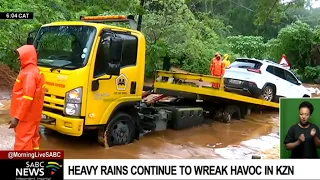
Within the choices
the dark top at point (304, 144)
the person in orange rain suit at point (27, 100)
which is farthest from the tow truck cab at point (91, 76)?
the dark top at point (304, 144)

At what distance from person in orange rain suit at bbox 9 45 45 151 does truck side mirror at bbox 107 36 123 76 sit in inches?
63.4

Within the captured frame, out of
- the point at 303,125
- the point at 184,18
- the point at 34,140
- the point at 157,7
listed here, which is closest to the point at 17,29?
the point at 157,7

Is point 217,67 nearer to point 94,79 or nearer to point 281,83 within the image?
point 281,83

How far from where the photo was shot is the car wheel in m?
10.5

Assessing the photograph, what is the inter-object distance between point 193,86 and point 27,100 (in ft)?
18.1

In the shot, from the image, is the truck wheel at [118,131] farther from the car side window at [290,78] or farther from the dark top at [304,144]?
the car side window at [290,78]

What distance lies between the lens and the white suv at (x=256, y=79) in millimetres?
10250

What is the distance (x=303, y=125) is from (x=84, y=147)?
4210 millimetres

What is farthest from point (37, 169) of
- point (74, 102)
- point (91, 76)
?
point (91, 76)

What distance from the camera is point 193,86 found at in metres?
9.45

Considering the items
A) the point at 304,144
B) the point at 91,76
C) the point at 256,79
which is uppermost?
the point at 256,79

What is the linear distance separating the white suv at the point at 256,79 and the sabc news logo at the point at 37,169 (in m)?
6.88

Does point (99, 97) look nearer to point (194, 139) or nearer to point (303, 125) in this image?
point (194, 139)

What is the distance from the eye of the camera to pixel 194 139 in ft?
27.0
